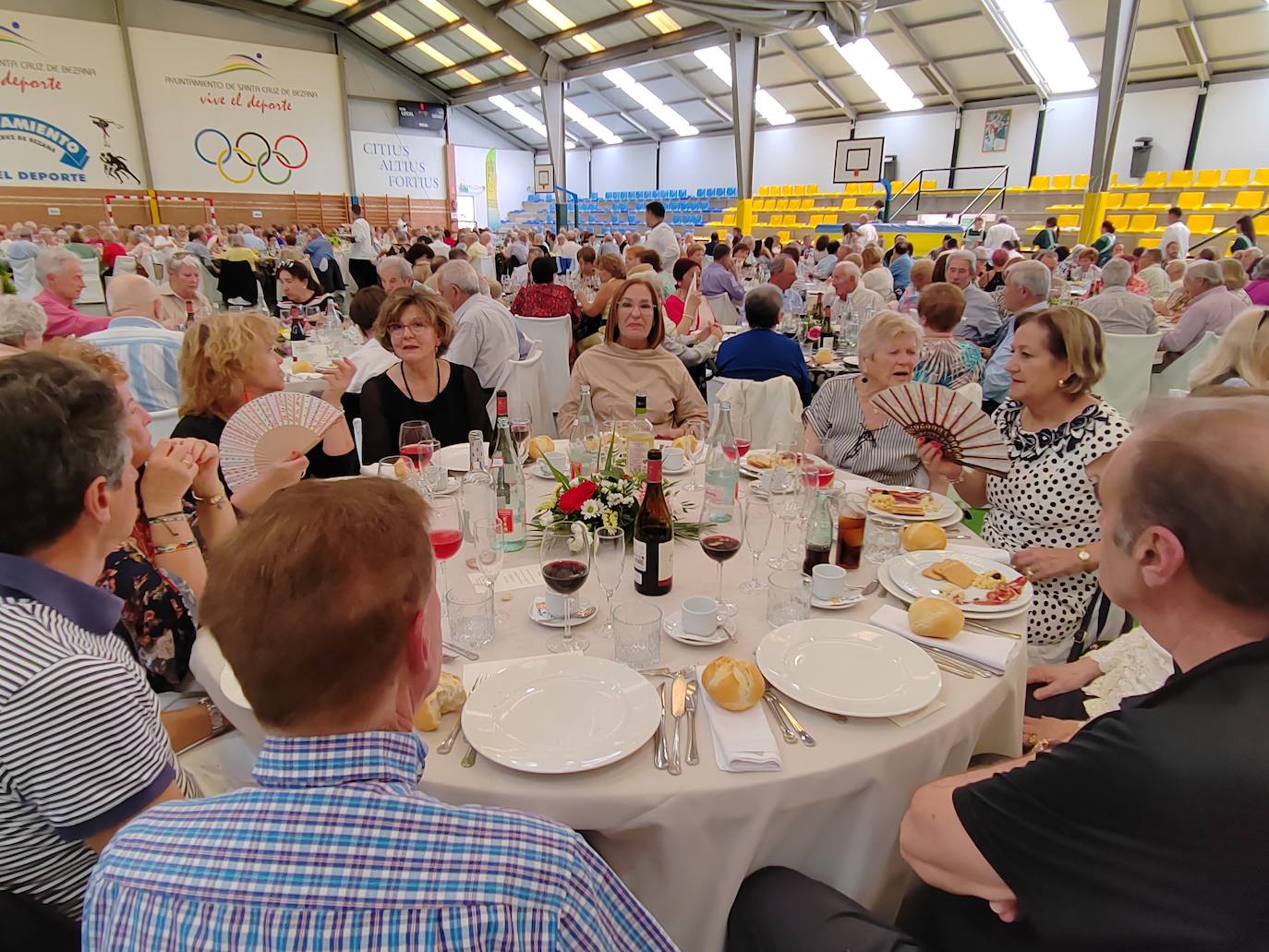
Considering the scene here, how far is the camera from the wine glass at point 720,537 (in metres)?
1.56

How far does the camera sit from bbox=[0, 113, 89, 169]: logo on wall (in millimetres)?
13953

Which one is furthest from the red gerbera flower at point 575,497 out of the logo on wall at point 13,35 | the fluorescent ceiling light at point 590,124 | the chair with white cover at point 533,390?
the fluorescent ceiling light at point 590,124

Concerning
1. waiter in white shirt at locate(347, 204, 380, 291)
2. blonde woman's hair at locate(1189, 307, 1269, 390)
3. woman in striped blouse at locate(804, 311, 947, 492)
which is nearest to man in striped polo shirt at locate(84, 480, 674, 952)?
woman in striped blouse at locate(804, 311, 947, 492)

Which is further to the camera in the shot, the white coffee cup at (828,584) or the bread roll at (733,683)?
the white coffee cup at (828,584)

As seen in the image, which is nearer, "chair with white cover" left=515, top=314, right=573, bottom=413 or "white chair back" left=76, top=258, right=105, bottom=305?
"chair with white cover" left=515, top=314, right=573, bottom=413

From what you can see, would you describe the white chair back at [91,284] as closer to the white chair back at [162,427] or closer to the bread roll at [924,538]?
the white chair back at [162,427]

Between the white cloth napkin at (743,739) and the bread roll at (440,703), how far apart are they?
430 mm

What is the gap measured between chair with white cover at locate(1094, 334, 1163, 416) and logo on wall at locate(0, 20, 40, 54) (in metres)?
18.9

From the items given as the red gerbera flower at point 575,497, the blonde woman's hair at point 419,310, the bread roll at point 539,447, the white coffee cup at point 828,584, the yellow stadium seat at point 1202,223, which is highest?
the yellow stadium seat at point 1202,223

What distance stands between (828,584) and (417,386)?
82.9 inches

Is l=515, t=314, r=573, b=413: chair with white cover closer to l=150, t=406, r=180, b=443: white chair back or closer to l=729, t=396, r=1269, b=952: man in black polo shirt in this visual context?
l=150, t=406, r=180, b=443: white chair back

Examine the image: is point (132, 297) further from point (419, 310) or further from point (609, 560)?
point (609, 560)

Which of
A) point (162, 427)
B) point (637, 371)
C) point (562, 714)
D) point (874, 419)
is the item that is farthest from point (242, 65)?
point (562, 714)

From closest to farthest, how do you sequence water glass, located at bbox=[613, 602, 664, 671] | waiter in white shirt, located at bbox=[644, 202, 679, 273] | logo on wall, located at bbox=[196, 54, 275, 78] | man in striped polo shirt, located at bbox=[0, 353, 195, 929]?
man in striped polo shirt, located at bbox=[0, 353, 195, 929] < water glass, located at bbox=[613, 602, 664, 671] < waiter in white shirt, located at bbox=[644, 202, 679, 273] < logo on wall, located at bbox=[196, 54, 275, 78]
